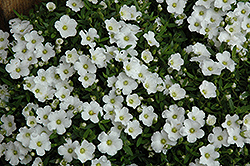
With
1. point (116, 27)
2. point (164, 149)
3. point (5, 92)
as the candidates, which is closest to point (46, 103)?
point (5, 92)

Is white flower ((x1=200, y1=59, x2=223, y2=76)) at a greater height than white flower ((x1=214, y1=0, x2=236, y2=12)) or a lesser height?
lesser

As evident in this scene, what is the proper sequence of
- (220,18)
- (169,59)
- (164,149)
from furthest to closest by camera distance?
(220,18) → (169,59) → (164,149)

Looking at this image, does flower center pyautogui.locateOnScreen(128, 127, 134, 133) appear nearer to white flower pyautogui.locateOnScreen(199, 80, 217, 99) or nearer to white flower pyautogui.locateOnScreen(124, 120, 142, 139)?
white flower pyautogui.locateOnScreen(124, 120, 142, 139)

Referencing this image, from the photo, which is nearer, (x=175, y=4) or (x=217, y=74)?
(x=217, y=74)

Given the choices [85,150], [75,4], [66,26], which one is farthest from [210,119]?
[75,4]

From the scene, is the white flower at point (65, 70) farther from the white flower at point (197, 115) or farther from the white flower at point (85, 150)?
the white flower at point (197, 115)

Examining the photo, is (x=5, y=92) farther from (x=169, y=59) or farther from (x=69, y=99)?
(x=169, y=59)

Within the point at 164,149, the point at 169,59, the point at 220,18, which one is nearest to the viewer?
the point at 164,149

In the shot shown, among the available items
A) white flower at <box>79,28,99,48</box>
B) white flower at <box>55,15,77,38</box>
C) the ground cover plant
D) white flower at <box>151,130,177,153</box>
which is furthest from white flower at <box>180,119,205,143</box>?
white flower at <box>55,15,77,38</box>
